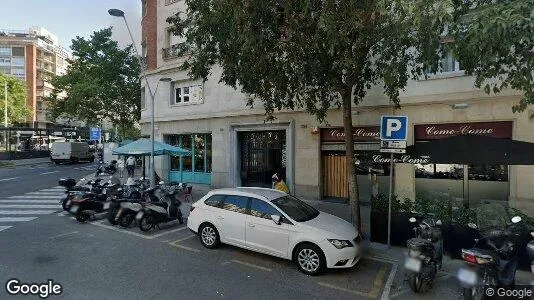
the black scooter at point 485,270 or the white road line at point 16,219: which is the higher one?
the black scooter at point 485,270

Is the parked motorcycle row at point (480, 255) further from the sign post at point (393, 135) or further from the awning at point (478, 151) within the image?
the sign post at point (393, 135)

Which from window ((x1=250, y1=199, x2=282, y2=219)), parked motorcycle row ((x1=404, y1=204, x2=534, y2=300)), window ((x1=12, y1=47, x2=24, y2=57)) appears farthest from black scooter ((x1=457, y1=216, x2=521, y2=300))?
window ((x1=12, y1=47, x2=24, y2=57))

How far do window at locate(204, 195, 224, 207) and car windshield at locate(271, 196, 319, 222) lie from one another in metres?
1.33

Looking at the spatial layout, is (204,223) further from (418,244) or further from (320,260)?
(418,244)

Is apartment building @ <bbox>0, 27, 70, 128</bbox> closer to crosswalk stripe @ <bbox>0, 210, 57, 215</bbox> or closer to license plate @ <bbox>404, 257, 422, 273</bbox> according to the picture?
crosswalk stripe @ <bbox>0, 210, 57, 215</bbox>

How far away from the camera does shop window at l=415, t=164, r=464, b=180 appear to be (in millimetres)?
11547

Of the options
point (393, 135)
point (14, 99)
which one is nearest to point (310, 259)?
point (393, 135)

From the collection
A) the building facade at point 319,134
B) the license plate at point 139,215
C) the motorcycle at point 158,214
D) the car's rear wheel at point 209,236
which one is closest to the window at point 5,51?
the building facade at point 319,134

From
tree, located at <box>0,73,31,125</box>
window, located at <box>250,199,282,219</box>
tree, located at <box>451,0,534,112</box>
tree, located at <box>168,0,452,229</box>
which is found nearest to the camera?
tree, located at <box>451,0,534,112</box>

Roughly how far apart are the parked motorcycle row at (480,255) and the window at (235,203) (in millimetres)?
3295

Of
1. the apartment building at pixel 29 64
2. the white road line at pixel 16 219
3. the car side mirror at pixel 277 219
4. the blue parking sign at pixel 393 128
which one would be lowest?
the white road line at pixel 16 219

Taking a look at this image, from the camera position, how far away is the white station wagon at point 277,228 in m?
6.51

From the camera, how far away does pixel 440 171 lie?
11.8m

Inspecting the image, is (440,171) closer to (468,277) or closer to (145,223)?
(468,277)
